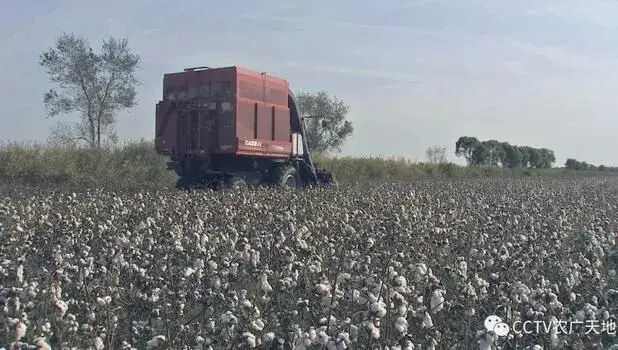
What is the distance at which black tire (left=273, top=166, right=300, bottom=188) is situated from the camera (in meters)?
18.2

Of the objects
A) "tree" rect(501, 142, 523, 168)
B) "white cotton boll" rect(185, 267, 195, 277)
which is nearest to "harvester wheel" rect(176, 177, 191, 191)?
"white cotton boll" rect(185, 267, 195, 277)

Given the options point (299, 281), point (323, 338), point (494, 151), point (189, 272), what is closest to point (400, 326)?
point (323, 338)

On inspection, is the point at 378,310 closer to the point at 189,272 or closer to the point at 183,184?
the point at 189,272

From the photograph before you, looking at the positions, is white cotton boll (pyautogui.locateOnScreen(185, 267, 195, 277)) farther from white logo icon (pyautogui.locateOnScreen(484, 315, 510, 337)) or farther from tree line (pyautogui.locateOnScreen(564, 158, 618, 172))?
tree line (pyautogui.locateOnScreen(564, 158, 618, 172))

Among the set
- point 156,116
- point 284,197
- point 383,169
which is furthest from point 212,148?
point 383,169

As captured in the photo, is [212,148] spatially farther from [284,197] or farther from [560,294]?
[560,294]

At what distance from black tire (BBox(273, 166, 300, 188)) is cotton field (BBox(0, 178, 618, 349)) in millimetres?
8992

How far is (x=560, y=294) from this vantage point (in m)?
4.73

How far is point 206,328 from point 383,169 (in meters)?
32.4

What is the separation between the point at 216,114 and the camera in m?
16.7

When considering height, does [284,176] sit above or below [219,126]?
below

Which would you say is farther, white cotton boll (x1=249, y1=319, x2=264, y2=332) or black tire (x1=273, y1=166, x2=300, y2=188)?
black tire (x1=273, y1=166, x2=300, y2=188)

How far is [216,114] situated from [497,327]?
536 inches

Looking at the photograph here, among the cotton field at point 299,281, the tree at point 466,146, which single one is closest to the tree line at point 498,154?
the tree at point 466,146
